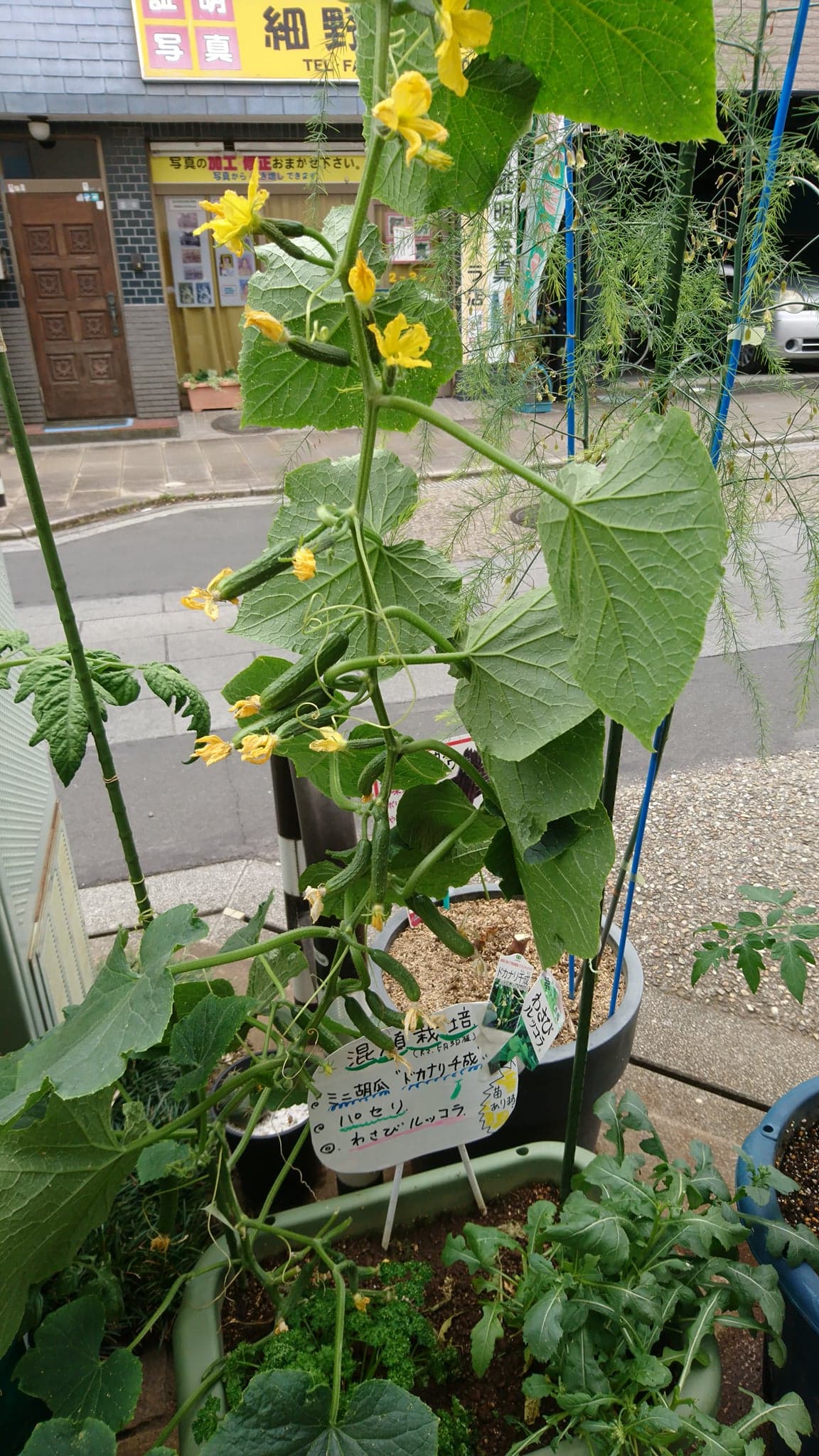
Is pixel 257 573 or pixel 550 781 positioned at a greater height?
pixel 257 573

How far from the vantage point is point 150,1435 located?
109 centimetres

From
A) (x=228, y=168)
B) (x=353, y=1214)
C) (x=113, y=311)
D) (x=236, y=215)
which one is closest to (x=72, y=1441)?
(x=353, y=1214)

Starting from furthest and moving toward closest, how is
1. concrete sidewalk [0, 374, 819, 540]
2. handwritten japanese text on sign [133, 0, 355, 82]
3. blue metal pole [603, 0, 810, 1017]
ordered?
handwritten japanese text on sign [133, 0, 355, 82] < concrete sidewalk [0, 374, 819, 540] < blue metal pole [603, 0, 810, 1017]

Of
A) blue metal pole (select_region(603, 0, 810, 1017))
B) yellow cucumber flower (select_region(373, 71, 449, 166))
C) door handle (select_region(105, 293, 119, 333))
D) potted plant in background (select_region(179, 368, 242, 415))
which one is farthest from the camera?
potted plant in background (select_region(179, 368, 242, 415))

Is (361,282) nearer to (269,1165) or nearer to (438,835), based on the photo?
(438,835)

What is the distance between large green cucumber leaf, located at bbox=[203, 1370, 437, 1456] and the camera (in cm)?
75

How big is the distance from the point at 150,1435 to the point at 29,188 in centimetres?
971

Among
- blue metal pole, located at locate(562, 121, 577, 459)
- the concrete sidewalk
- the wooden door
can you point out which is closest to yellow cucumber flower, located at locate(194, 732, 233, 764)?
blue metal pole, located at locate(562, 121, 577, 459)

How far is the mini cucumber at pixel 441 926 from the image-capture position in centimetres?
84

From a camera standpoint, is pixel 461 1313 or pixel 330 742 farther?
pixel 461 1313

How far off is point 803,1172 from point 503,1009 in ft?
1.97

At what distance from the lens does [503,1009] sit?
3.47 feet

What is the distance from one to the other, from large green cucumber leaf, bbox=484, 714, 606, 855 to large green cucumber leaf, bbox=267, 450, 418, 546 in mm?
257

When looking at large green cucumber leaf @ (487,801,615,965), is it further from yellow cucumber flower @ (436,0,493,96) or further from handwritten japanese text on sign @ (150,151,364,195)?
handwritten japanese text on sign @ (150,151,364,195)
